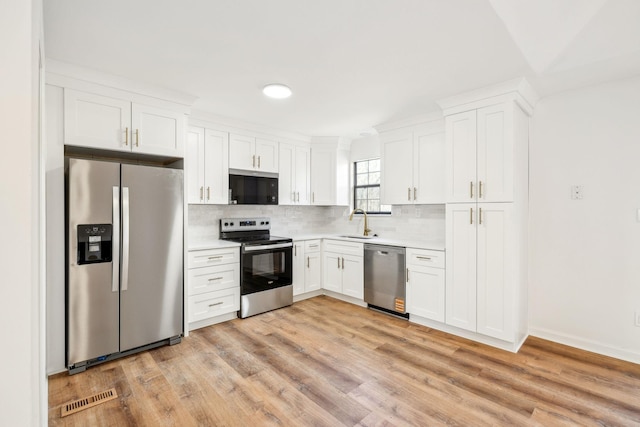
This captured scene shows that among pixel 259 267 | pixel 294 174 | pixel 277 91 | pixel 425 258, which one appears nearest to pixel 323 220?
pixel 294 174

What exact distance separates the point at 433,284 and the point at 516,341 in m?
0.87

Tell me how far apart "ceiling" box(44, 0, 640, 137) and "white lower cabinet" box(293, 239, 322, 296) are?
2.06 m

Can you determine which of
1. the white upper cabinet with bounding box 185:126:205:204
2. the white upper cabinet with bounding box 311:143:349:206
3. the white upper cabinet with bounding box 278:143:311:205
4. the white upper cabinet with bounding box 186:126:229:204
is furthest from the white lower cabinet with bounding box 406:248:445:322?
the white upper cabinet with bounding box 185:126:205:204

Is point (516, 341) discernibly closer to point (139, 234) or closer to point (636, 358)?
point (636, 358)

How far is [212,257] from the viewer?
11.0 feet

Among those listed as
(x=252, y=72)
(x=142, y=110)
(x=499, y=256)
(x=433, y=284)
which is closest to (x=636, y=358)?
(x=499, y=256)

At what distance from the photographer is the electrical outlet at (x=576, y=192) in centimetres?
282

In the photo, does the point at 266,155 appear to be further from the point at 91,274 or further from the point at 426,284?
the point at 426,284

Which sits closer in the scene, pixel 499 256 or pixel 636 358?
pixel 636 358

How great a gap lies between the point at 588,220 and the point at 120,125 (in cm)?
435

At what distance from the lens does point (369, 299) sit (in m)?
3.88

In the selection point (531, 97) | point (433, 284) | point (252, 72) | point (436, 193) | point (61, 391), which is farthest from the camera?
point (436, 193)

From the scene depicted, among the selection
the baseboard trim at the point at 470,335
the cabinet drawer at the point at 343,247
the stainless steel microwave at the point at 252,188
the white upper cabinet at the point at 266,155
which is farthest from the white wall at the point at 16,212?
the cabinet drawer at the point at 343,247

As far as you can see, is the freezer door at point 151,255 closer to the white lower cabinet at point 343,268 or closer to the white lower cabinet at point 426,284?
the white lower cabinet at point 343,268
